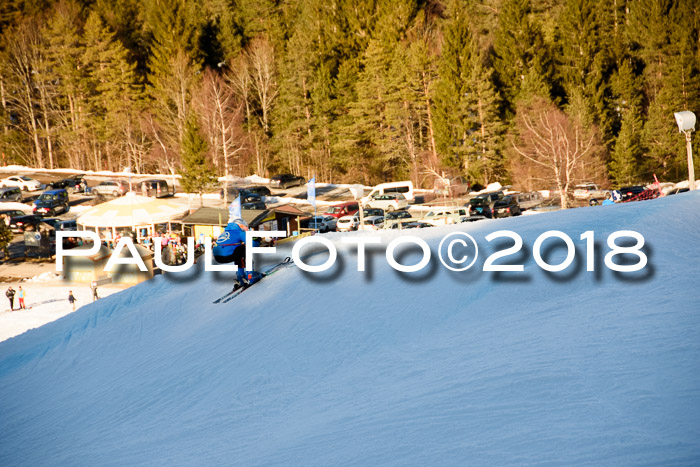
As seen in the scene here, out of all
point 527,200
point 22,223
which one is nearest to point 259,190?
point 22,223

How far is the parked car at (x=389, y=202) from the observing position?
33.4 meters

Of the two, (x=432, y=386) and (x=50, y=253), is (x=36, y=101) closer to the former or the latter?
(x=50, y=253)

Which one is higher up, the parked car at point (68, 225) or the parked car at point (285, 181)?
the parked car at point (285, 181)

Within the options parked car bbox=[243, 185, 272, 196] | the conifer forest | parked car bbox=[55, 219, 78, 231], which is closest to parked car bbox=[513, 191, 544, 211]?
the conifer forest

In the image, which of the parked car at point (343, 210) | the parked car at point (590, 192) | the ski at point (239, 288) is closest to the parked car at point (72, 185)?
the parked car at point (343, 210)

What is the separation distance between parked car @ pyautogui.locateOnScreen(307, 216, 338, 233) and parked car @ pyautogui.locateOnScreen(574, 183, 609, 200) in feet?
39.8

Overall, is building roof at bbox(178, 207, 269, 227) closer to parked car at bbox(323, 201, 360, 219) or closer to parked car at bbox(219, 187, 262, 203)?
parked car at bbox(323, 201, 360, 219)

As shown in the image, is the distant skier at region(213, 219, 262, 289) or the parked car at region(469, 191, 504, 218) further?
the parked car at region(469, 191, 504, 218)

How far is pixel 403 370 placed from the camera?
227 inches

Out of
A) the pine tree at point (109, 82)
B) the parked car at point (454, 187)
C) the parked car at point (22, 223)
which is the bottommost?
the parked car at point (22, 223)

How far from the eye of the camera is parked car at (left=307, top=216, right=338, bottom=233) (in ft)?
88.6

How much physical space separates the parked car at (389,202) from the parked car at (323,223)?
181 inches

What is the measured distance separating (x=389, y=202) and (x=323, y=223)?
22.3 feet

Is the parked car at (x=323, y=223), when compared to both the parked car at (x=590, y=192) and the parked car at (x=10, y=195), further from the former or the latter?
the parked car at (x=10, y=195)
